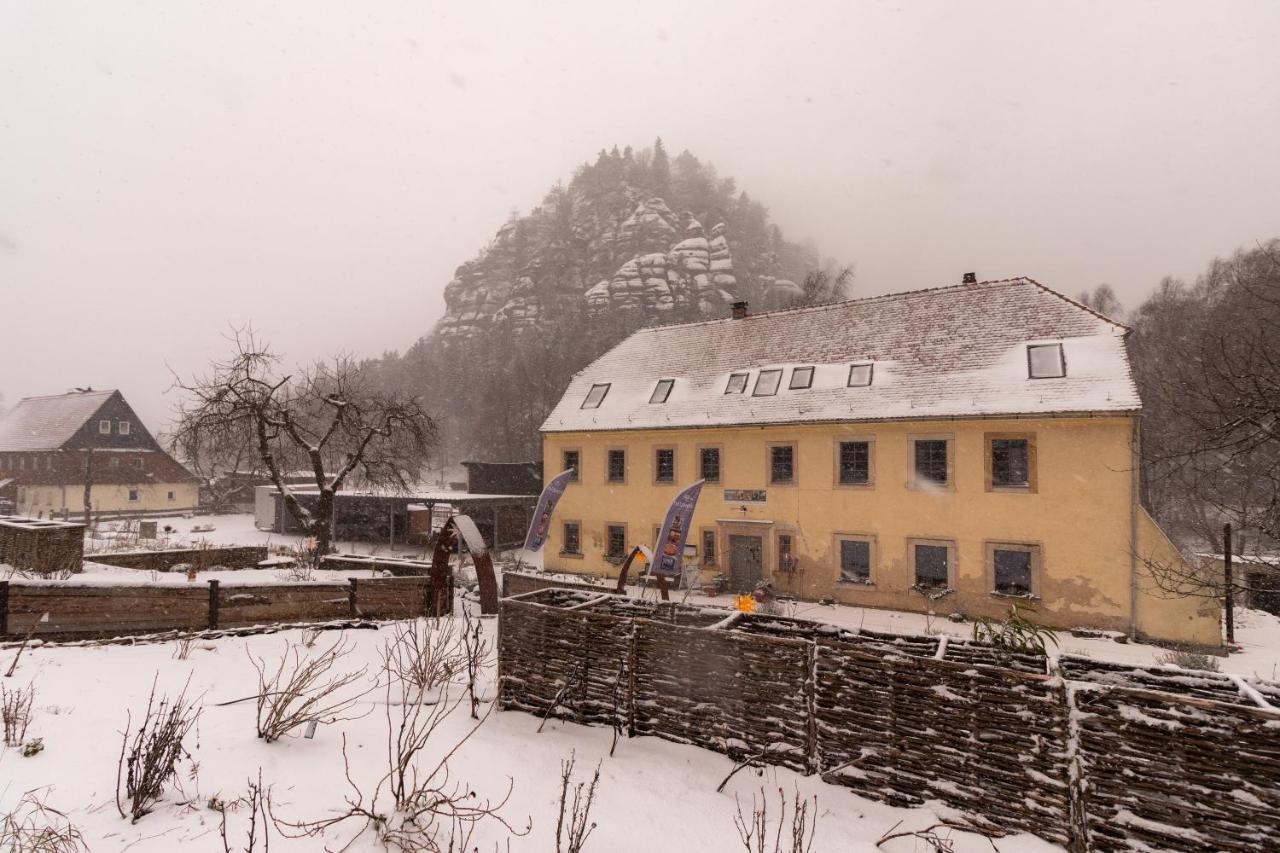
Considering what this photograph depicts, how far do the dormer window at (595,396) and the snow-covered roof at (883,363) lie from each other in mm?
214

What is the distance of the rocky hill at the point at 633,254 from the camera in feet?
283

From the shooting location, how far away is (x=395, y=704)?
6895 mm

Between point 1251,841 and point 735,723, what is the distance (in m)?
3.73

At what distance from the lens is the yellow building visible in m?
15.5

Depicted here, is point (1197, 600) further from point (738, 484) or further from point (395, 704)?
point (395, 704)

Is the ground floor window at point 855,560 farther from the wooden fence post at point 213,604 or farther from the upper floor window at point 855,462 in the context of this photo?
the wooden fence post at point 213,604

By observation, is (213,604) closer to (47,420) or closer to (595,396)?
(595,396)

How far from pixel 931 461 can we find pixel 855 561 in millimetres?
3677

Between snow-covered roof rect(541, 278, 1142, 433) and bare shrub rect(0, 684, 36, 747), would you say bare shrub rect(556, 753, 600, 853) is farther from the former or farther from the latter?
snow-covered roof rect(541, 278, 1142, 433)

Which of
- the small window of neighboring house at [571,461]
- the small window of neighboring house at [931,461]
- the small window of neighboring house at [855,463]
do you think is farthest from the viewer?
the small window of neighboring house at [571,461]

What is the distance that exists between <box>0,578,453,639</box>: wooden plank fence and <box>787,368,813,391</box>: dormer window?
14171 mm

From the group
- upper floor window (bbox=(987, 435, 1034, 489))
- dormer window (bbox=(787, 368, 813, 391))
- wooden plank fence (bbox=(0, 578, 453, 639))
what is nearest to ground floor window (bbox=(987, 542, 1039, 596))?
upper floor window (bbox=(987, 435, 1034, 489))

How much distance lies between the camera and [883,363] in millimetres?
19547

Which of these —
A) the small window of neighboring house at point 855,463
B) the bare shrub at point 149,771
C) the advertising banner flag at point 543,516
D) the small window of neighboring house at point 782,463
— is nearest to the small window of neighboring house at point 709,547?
the small window of neighboring house at point 782,463
